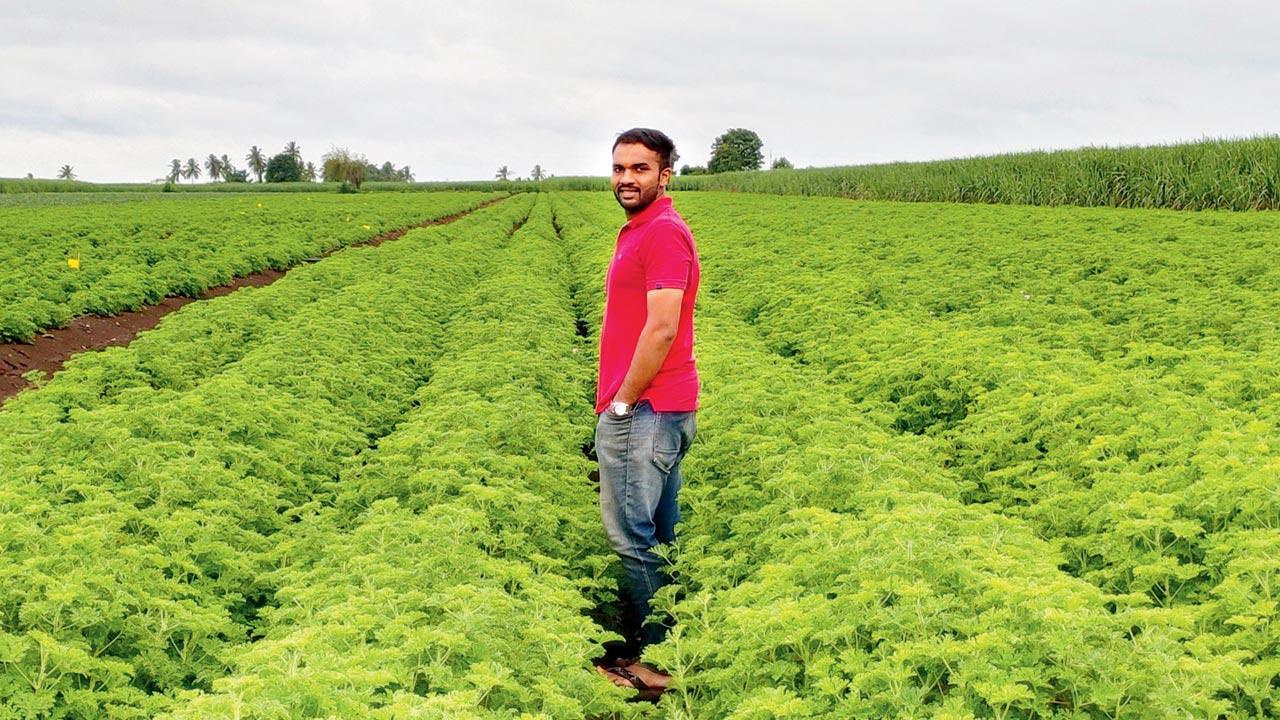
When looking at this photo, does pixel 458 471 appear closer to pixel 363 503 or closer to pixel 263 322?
pixel 363 503

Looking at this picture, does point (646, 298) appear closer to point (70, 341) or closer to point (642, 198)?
point (642, 198)

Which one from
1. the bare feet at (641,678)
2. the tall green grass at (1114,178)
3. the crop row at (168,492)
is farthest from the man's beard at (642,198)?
the tall green grass at (1114,178)

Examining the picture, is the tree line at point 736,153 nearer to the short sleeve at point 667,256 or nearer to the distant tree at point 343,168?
the distant tree at point 343,168

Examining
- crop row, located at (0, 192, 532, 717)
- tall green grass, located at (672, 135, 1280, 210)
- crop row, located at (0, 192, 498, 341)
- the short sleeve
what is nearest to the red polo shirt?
the short sleeve

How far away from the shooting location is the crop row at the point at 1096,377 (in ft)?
18.5

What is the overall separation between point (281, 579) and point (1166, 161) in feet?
106

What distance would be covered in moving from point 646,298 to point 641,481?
1095mm

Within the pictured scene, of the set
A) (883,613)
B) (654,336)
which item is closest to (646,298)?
(654,336)

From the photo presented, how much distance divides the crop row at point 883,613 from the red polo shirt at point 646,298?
1090 mm

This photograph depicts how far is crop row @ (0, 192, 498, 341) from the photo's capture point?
54.2ft

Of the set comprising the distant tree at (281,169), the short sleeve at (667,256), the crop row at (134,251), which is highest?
the distant tree at (281,169)

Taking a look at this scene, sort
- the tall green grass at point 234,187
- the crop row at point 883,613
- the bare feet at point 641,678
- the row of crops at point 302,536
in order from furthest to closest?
the tall green grass at point 234,187 < the bare feet at point 641,678 < the row of crops at point 302,536 < the crop row at point 883,613

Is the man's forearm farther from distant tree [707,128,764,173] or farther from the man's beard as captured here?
distant tree [707,128,764,173]

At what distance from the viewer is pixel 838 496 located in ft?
22.0
